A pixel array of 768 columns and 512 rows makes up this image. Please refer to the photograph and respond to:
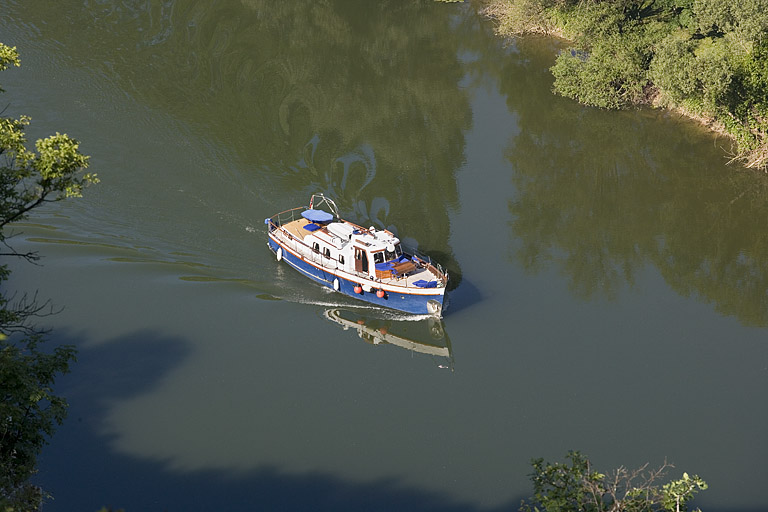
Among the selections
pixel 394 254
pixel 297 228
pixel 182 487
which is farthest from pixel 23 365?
pixel 297 228

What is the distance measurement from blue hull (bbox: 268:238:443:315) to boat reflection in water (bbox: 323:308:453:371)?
512mm

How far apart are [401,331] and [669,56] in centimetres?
2178

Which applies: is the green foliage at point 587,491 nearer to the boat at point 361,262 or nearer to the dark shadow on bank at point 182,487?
the dark shadow on bank at point 182,487

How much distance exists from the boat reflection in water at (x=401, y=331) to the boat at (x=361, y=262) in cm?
51

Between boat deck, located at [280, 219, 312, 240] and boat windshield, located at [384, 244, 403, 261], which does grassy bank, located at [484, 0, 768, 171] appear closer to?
boat windshield, located at [384, 244, 403, 261]

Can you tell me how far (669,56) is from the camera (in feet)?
145

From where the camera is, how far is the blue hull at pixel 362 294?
3234cm

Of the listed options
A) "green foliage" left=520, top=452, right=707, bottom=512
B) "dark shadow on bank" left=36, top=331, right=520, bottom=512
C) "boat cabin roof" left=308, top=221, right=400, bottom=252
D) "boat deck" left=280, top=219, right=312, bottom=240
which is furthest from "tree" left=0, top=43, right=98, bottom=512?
"boat deck" left=280, top=219, right=312, bottom=240

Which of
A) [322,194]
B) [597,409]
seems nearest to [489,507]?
[597,409]

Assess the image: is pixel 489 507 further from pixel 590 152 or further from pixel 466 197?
pixel 590 152

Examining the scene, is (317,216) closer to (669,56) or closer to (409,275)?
(409,275)

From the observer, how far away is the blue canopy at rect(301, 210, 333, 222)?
35.6 m

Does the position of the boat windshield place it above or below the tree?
above

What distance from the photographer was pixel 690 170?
43.4 m
